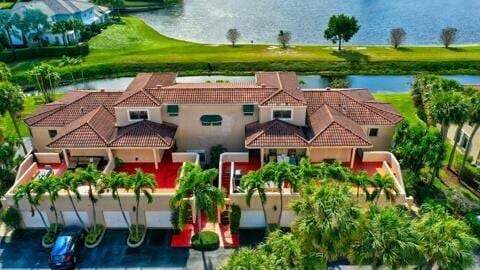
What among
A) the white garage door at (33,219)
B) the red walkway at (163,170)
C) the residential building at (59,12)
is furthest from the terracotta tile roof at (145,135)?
the residential building at (59,12)

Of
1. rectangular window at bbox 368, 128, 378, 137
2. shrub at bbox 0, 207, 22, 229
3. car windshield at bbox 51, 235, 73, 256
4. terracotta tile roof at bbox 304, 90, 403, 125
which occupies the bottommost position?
car windshield at bbox 51, 235, 73, 256

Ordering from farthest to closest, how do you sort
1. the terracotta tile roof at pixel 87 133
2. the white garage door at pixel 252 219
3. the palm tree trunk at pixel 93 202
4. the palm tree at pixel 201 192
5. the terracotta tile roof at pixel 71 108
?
the terracotta tile roof at pixel 71 108 → the terracotta tile roof at pixel 87 133 → the white garage door at pixel 252 219 → the palm tree trunk at pixel 93 202 → the palm tree at pixel 201 192

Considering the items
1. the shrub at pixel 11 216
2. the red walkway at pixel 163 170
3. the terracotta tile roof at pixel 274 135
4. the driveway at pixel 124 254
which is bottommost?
the driveway at pixel 124 254

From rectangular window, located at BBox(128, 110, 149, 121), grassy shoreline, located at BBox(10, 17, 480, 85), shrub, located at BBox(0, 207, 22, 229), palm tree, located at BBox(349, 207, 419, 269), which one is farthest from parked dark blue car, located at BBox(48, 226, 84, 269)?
grassy shoreline, located at BBox(10, 17, 480, 85)

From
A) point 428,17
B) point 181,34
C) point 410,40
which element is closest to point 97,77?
point 181,34

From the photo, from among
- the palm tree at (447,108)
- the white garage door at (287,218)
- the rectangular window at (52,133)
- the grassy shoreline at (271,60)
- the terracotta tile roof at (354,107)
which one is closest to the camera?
the white garage door at (287,218)

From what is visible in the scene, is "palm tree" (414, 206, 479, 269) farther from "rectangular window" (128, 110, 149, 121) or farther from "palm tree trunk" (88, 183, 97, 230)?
"rectangular window" (128, 110, 149, 121)

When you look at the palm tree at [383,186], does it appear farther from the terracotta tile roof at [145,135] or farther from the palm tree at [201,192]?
the terracotta tile roof at [145,135]
